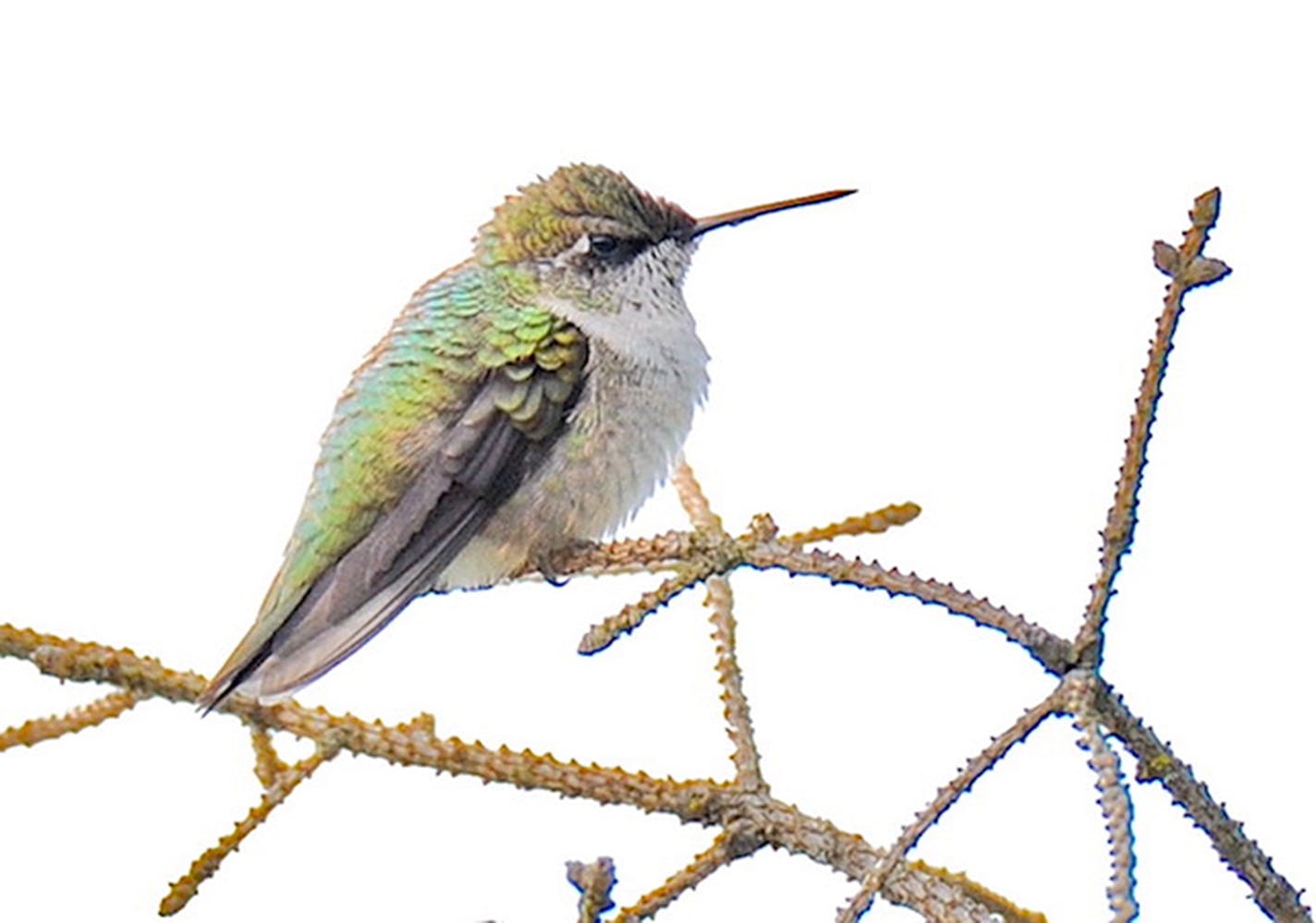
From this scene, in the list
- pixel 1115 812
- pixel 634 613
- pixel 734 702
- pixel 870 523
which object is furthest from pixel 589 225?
pixel 1115 812

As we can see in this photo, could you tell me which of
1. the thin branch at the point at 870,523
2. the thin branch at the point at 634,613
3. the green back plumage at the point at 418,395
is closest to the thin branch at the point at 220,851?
the thin branch at the point at 634,613

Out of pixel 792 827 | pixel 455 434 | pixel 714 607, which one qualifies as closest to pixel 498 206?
pixel 455 434

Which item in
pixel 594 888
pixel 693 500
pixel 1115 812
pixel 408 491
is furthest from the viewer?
pixel 408 491

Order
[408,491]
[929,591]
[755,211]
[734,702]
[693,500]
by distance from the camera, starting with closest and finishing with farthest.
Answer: [929,591] → [734,702] → [693,500] → [408,491] → [755,211]

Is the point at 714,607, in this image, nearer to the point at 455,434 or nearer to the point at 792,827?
the point at 792,827

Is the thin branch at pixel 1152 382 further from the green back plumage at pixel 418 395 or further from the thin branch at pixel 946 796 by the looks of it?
the green back plumage at pixel 418 395

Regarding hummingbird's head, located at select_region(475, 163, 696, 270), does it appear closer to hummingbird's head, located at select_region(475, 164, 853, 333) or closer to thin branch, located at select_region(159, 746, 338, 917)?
hummingbird's head, located at select_region(475, 164, 853, 333)

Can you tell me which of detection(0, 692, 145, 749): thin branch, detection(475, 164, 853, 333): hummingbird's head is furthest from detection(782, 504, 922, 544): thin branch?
detection(475, 164, 853, 333): hummingbird's head

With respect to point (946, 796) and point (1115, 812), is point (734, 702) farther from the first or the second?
point (1115, 812)
